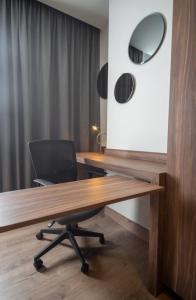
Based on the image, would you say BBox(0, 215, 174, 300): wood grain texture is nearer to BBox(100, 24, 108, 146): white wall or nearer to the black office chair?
the black office chair

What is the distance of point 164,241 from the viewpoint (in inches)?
53.1

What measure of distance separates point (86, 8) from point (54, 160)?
6.01 feet

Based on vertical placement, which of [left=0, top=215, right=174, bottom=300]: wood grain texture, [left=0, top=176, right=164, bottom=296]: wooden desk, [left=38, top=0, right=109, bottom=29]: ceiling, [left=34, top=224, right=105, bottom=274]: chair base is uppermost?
[left=38, top=0, right=109, bottom=29]: ceiling

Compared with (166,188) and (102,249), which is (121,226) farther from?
(166,188)

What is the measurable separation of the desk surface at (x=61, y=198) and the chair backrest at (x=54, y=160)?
1.87 feet

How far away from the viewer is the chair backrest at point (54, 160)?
182 cm

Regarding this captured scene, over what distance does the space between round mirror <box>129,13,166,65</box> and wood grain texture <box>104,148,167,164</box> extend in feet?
2.79

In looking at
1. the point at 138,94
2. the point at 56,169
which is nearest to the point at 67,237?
the point at 56,169

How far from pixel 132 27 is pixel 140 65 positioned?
1.35 ft

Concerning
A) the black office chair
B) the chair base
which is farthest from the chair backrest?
the chair base

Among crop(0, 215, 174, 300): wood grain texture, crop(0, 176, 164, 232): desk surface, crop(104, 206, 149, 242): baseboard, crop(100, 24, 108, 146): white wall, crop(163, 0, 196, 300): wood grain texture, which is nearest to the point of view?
crop(0, 176, 164, 232): desk surface

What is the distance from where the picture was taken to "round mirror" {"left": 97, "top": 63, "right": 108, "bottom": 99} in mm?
2697

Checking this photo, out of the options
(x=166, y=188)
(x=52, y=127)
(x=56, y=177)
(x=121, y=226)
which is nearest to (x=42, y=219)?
(x=166, y=188)

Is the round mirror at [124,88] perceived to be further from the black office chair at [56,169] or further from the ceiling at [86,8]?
the ceiling at [86,8]
